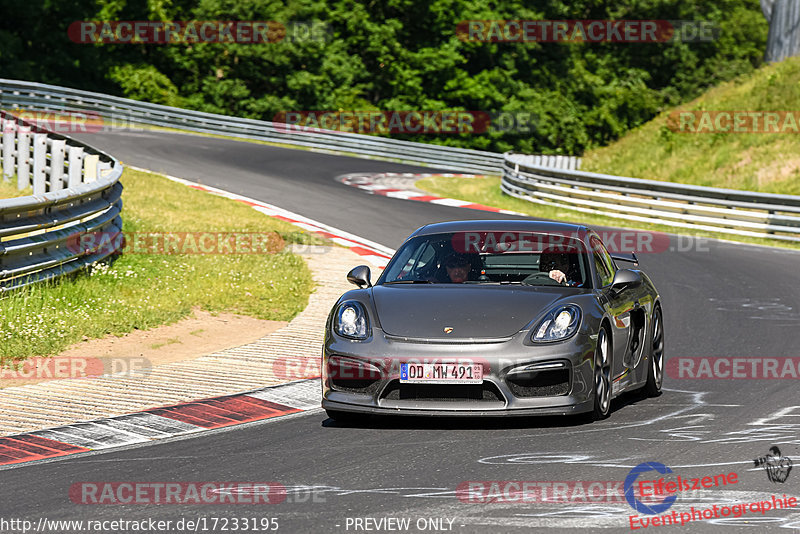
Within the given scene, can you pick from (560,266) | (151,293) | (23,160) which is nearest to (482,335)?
(560,266)

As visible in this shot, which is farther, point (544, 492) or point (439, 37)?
point (439, 37)

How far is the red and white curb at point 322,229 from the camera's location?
1762cm

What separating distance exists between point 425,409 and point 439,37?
177 feet

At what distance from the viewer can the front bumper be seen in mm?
7215

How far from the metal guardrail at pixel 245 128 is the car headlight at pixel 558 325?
32.3m

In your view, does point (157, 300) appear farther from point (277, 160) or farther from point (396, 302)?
point (277, 160)

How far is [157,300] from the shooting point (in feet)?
42.3

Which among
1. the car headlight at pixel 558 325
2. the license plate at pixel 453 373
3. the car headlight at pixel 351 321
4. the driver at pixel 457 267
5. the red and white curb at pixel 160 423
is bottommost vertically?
the red and white curb at pixel 160 423

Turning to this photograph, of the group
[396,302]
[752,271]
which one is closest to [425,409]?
[396,302]

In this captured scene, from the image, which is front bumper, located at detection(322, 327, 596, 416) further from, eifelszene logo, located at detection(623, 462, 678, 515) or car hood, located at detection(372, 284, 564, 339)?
eifelszene logo, located at detection(623, 462, 678, 515)

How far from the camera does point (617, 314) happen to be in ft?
27.2

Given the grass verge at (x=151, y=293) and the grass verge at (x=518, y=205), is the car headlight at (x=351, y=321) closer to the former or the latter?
the grass verge at (x=151, y=293)

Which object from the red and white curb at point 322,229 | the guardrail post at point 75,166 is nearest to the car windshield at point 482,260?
the red and white curb at point 322,229

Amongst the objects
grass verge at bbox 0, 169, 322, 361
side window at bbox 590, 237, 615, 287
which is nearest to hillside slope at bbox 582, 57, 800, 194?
grass verge at bbox 0, 169, 322, 361
